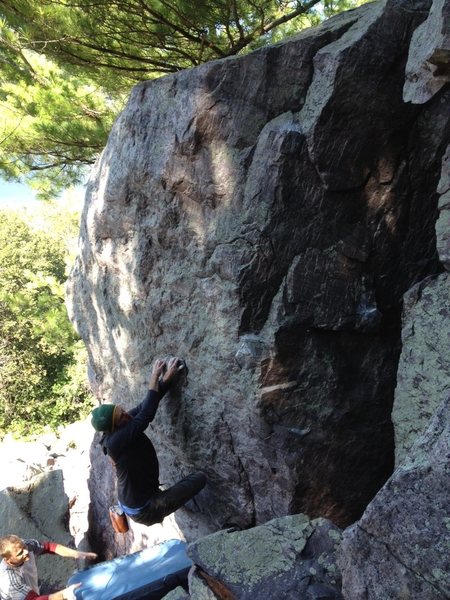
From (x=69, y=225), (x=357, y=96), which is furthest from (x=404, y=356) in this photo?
(x=69, y=225)

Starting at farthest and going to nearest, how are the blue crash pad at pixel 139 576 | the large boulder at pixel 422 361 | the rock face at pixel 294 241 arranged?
the blue crash pad at pixel 139 576 < the rock face at pixel 294 241 < the large boulder at pixel 422 361

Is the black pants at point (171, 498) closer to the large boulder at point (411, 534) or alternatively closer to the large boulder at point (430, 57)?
the large boulder at point (411, 534)

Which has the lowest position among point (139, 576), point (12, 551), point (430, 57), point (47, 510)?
point (47, 510)

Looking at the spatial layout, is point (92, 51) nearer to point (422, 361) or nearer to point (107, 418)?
point (107, 418)

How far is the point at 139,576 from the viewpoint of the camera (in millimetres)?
4523

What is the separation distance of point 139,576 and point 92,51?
21.5ft

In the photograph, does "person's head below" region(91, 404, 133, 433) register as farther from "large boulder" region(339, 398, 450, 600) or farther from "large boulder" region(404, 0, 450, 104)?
"large boulder" region(404, 0, 450, 104)

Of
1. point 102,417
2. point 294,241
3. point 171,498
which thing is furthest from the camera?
point 171,498

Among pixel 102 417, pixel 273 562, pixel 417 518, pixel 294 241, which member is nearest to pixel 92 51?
pixel 294 241

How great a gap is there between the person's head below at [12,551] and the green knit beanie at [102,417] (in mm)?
1440

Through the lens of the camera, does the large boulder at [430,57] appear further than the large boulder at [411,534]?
Yes

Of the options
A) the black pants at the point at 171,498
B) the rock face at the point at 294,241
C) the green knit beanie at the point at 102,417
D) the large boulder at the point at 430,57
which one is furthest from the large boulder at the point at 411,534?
the green knit beanie at the point at 102,417

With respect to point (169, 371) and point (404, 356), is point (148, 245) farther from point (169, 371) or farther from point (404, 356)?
point (404, 356)

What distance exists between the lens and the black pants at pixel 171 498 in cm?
412
